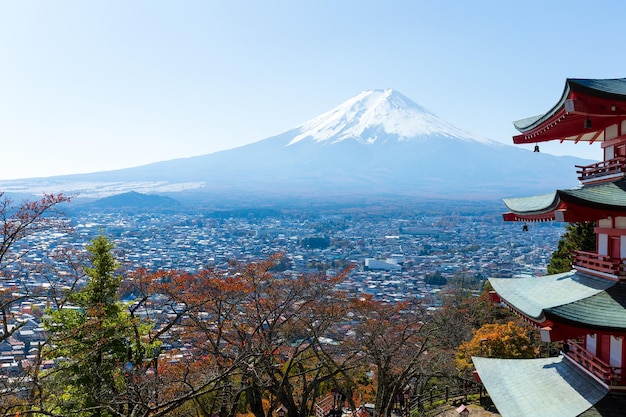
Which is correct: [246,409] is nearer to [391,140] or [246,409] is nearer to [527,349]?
[527,349]

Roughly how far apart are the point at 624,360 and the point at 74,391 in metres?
10.2

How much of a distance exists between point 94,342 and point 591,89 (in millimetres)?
10103

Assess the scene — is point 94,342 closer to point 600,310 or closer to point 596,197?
point 600,310

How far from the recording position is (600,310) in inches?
227

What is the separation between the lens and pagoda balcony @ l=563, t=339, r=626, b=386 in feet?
19.5

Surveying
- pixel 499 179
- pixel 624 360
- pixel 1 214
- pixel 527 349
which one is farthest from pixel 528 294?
pixel 499 179

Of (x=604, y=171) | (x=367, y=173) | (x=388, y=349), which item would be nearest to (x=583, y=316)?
(x=604, y=171)

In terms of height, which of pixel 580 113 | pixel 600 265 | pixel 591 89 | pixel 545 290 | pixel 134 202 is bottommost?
pixel 134 202

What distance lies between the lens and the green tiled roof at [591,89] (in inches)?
234

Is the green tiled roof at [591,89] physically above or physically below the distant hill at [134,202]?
above

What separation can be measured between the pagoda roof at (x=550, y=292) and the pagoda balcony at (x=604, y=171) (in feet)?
4.16

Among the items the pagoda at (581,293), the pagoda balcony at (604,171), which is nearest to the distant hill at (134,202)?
the pagoda at (581,293)

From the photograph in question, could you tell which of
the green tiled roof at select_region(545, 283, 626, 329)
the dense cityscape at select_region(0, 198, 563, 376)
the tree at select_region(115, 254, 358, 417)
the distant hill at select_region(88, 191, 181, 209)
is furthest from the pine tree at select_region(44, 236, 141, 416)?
the distant hill at select_region(88, 191, 181, 209)

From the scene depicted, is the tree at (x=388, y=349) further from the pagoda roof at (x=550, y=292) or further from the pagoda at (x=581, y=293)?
the pagoda roof at (x=550, y=292)
